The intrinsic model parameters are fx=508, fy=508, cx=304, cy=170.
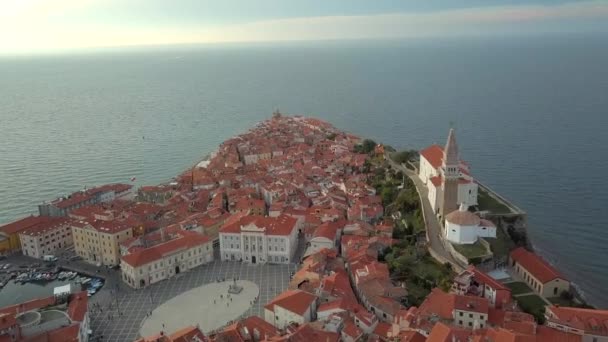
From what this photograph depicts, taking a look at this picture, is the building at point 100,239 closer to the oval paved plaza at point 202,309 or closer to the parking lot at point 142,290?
the parking lot at point 142,290

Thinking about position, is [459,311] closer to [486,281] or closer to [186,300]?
[486,281]


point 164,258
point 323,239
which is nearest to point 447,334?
point 323,239

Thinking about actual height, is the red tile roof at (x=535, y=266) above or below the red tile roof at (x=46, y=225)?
below

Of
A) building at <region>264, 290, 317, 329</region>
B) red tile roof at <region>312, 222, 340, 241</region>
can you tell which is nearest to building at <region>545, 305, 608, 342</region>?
building at <region>264, 290, 317, 329</region>

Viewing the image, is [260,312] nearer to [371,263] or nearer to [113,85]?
[371,263]

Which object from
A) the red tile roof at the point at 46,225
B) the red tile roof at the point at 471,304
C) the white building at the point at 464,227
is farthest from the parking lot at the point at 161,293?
the white building at the point at 464,227

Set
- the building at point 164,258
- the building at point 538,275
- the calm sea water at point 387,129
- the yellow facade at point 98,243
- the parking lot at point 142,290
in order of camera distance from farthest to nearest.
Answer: the calm sea water at point 387,129
the yellow facade at point 98,243
the building at point 164,258
the building at point 538,275
the parking lot at point 142,290
